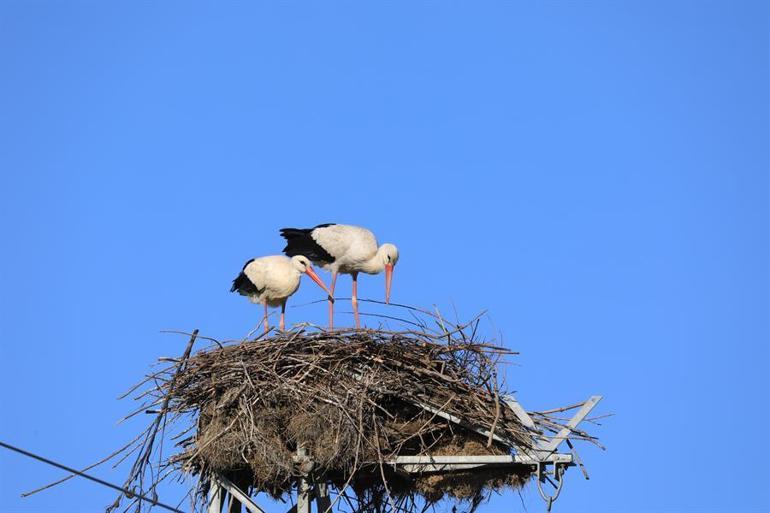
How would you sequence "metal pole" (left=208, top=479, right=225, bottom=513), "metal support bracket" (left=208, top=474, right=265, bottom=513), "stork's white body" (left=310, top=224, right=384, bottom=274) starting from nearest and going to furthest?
"metal support bracket" (left=208, top=474, right=265, bottom=513) → "metal pole" (left=208, top=479, right=225, bottom=513) → "stork's white body" (left=310, top=224, right=384, bottom=274)

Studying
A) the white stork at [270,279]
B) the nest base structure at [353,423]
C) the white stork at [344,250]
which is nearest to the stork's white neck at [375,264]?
the white stork at [344,250]

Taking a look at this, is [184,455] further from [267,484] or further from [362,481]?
[362,481]

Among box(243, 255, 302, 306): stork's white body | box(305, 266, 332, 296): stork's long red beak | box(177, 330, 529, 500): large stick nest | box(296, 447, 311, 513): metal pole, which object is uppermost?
box(305, 266, 332, 296): stork's long red beak

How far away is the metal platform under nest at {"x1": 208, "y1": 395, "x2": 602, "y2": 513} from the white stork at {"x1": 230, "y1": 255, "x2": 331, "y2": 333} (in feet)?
12.5

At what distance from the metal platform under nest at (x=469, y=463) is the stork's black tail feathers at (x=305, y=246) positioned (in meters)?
4.64

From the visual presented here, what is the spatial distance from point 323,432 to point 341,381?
0.50 m

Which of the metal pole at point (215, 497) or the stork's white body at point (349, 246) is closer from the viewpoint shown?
the metal pole at point (215, 497)

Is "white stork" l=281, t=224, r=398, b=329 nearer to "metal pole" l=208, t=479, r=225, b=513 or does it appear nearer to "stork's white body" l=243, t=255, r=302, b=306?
"stork's white body" l=243, t=255, r=302, b=306

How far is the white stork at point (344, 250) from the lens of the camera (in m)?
13.9

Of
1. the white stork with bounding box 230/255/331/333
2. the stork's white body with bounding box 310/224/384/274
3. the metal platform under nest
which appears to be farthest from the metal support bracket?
the stork's white body with bounding box 310/224/384/274

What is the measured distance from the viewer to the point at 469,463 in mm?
9508

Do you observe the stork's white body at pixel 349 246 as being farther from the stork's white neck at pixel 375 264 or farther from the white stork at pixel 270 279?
the white stork at pixel 270 279

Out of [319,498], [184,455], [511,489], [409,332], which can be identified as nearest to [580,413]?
[511,489]

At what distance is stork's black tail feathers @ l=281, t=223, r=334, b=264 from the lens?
14.1 m
